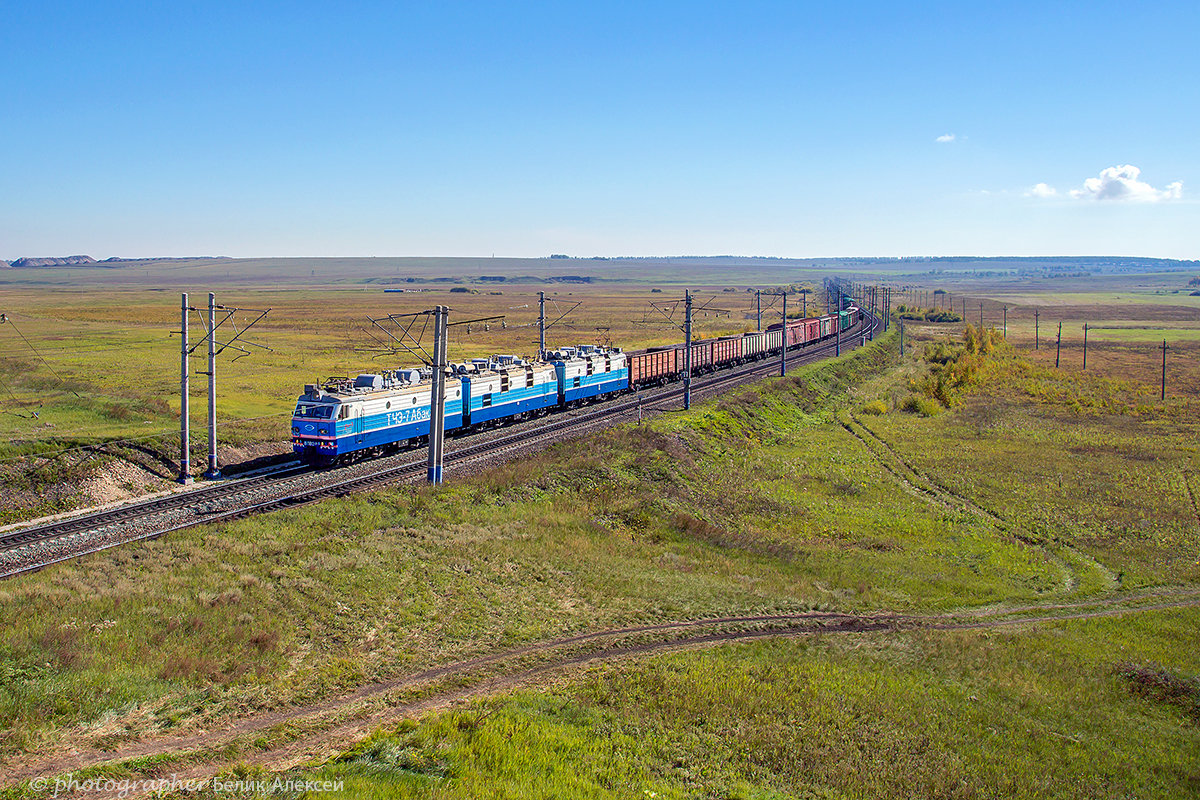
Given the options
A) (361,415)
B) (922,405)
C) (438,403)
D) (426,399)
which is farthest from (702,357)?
(438,403)

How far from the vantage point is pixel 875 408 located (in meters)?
72.4

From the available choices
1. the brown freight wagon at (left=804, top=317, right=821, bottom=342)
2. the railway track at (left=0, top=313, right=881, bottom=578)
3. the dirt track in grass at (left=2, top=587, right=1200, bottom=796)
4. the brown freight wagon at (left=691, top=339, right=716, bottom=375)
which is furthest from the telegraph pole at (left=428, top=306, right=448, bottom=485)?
the brown freight wagon at (left=804, top=317, right=821, bottom=342)

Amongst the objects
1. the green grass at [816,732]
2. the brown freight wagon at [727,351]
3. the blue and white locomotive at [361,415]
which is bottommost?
the green grass at [816,732]

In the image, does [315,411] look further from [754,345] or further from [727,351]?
[754,345]

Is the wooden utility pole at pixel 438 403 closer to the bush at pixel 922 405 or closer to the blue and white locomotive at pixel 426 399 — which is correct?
the blue and white locomotive at pixel 426 399

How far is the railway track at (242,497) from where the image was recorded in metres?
26.7

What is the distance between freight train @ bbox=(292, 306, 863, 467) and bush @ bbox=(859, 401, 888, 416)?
1622cm

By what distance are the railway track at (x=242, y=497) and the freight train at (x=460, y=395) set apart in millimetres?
1089

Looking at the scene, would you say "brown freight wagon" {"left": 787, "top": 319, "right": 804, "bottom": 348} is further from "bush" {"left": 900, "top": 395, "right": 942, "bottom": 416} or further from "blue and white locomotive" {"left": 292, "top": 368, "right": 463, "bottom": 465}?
"blue and white locomotive" {"left": 292, "top": 368, "right": 463, "bottom": 465}

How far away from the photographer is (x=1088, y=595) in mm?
30453

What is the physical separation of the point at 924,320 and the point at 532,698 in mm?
184110

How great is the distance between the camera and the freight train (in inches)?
1513

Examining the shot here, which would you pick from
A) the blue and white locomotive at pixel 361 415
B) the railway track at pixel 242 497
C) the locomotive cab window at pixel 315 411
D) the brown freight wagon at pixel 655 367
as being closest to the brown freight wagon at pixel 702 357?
the brown freight wagon at pixel 655 367

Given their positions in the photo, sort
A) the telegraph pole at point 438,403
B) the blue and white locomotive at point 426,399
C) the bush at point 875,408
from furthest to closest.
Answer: the bush at point 875,408 → the blue and white locomotive at point 426,399 → the telegraph pole at point 438,403
